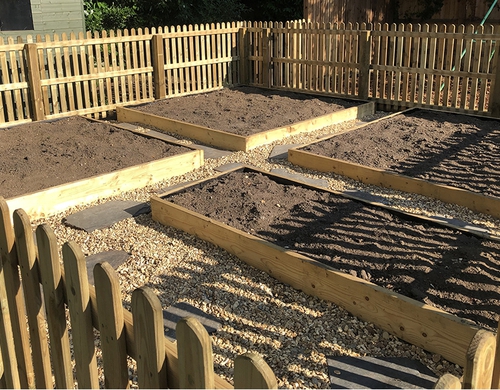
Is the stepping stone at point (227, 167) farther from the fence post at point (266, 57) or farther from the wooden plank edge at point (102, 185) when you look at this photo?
the fence post at point (266, 57)

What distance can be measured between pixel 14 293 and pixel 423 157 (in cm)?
616

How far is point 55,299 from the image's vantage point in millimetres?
2264

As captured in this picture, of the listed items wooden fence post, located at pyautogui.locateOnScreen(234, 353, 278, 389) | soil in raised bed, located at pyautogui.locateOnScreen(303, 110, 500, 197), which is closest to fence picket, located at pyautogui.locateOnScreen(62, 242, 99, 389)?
wooden fence post, located at pyautogui.locateOnScreen(234, 353, 278, 389)

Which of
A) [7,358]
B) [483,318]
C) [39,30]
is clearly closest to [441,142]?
[483,318]

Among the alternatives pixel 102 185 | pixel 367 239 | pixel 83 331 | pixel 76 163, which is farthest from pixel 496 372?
pixel 76 163

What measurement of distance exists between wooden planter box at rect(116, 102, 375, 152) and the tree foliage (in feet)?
20.0

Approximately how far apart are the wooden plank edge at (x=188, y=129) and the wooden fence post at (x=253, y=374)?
7.05m

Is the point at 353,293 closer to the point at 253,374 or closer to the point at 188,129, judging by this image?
the point at 253,374

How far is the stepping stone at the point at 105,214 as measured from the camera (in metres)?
5.79

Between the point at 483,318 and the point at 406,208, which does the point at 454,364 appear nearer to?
the point at 483,318

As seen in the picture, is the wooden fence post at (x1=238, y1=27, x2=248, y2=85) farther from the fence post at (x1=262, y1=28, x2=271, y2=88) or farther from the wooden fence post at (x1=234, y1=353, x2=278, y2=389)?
the wooden fence post at (x1=234, y1=353, x2=278, y2=389)

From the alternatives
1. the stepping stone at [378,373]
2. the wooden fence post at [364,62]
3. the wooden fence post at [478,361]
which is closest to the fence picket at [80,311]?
the wooden fence post at [478,361]

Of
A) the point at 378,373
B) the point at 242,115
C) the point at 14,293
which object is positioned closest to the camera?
the point at 14,293

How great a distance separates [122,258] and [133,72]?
22.9 ft
